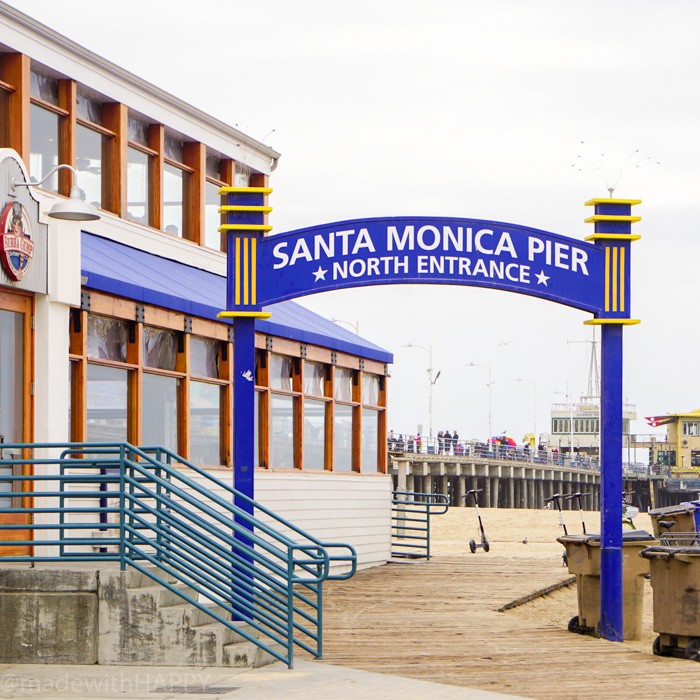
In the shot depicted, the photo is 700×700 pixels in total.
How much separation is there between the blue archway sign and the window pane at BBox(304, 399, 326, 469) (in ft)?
24.9

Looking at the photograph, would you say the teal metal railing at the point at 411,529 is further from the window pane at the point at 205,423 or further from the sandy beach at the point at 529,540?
the window pane at the point at 205,423

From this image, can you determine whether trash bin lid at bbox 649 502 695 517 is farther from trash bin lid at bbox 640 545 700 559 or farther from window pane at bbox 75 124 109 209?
window pane at bbox 75 124 109 209

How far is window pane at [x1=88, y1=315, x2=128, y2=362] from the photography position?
1509cm

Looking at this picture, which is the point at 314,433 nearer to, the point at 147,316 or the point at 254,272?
the point at 147,316

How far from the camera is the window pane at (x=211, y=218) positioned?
22.2 m

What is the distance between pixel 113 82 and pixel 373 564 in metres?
9.20

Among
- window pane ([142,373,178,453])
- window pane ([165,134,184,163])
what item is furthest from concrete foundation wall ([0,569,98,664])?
window pane ([165,134,184,163])

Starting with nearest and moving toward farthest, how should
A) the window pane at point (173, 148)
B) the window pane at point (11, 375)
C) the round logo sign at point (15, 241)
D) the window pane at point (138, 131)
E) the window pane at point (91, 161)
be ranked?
the round logo sign at point (15, 241) → the window pane at point (11, 375) → the window pane at point (91, 161) → the window pane at point (138, 131) → the window pane at point (173, 148)

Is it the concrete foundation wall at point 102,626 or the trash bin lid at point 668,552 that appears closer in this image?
the concrete foundation wall at point 102,626

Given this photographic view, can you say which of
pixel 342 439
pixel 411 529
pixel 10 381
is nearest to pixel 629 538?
pixel 10 381

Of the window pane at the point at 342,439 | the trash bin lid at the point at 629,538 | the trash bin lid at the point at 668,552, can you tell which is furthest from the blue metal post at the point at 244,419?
the window pane at the point at 342,439

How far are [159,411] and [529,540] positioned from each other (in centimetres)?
2368

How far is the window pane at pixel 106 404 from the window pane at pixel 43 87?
403 centimetres

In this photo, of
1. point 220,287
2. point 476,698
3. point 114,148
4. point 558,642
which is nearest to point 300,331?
point 220,287
